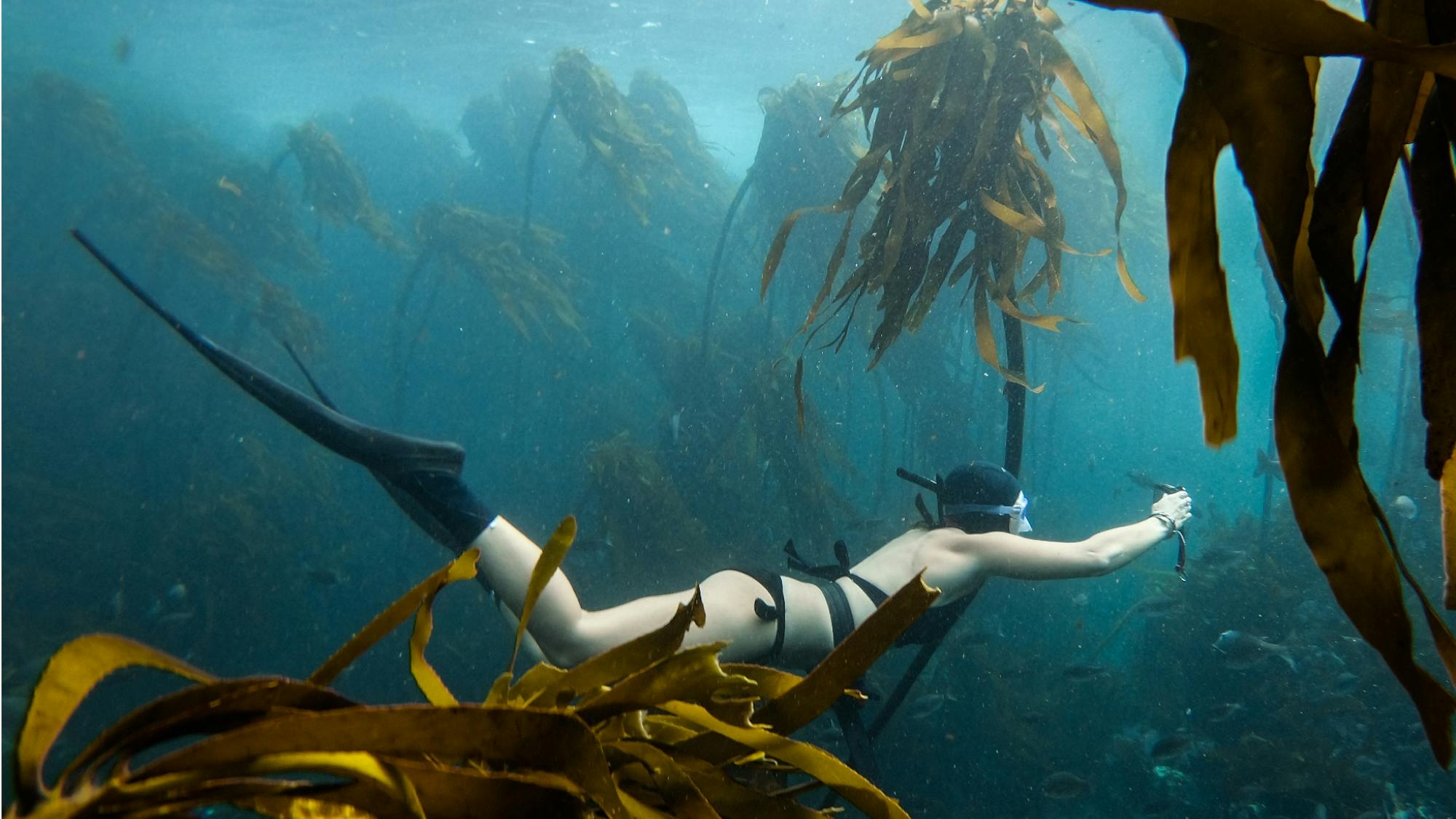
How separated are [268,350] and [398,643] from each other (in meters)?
11.2

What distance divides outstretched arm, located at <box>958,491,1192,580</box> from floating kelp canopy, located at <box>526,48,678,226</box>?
11160 millimetres

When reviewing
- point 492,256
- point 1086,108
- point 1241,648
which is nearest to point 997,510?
point 1086,108

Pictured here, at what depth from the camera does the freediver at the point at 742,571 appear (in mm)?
2990

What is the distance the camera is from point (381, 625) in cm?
120

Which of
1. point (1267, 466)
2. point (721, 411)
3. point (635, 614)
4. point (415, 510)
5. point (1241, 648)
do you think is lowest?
point (1241, 648)

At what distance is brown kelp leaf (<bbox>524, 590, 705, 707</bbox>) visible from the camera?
1.24 meters

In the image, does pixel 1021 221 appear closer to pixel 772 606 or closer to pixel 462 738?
pixel 772 606

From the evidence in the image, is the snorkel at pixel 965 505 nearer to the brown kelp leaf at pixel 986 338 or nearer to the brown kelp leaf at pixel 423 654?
the brown kelp leaf at pixel 986 338

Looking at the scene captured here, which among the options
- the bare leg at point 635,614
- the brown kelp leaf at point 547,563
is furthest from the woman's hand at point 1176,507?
the brown kelp leaf at point 547,563

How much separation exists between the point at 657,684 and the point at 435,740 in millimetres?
371

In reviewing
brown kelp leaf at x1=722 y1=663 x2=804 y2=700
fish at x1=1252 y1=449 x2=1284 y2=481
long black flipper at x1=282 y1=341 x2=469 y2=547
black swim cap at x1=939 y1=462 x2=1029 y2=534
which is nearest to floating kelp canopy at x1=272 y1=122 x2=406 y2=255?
long black flipper at x1=282 y1=341 x2=469 y2=547

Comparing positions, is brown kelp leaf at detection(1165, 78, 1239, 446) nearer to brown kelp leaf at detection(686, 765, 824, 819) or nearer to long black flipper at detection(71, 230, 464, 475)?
brown kelp leaf at detection(686, 765, 824, 819)

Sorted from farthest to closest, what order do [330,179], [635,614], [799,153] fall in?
1. [330,179]
2. [799,153]
3. [635,614]

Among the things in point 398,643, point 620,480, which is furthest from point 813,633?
point 398,643
